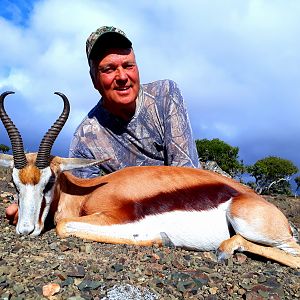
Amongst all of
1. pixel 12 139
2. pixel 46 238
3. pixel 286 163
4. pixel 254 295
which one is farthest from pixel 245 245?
pixel 286 163

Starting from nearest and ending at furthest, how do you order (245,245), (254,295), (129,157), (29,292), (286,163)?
(29,292) → (254,295) → (245,245) → (129,157) → (286,163)

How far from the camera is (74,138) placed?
627 centimetres

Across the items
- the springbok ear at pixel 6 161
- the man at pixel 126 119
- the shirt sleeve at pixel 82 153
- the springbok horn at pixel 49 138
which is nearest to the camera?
the springbok horn at pixel 49 138

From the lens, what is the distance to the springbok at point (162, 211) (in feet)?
14.1

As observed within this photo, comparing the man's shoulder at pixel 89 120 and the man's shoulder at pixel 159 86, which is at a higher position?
the man's shoulder at pixel 159 86

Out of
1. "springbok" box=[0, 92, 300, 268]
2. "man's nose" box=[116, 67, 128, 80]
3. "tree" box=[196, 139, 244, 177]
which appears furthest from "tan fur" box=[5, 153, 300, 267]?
"tree" box=[196, 139, 244, 177]

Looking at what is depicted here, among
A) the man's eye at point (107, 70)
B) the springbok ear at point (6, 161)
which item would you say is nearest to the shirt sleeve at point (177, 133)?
the man's eye at point (107, 70)

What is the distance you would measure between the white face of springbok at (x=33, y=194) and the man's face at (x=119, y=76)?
5.17ft

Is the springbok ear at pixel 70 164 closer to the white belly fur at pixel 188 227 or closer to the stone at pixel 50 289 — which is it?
the white belly fur at pixel 188 227

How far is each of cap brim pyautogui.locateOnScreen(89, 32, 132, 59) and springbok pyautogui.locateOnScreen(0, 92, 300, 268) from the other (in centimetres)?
123

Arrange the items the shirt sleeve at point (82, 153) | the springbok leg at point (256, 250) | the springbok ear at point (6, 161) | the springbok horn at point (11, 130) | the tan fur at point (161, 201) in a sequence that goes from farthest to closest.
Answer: the shirt sleeve at point (82, 153), the springbok ear at point (6, 161), the springbok horn at point (11, 130), the tan fur at point (161, 201), the springbok leg at point (256, 250)

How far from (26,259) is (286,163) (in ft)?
78.1

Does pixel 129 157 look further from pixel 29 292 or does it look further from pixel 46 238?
pixel 29 292

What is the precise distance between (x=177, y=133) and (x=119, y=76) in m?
1.01
